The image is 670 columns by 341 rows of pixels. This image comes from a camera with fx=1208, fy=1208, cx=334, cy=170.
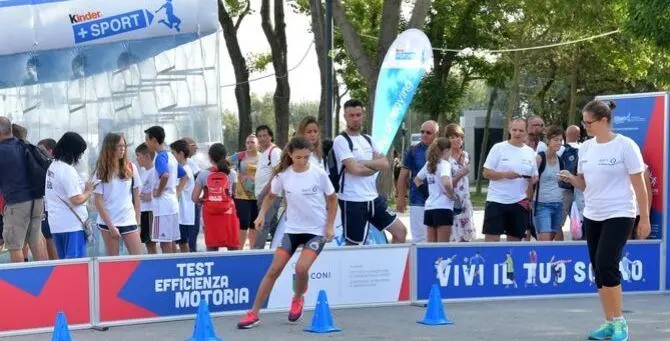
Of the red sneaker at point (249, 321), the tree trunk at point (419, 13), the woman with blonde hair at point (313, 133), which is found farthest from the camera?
the tree trunk at point (419, 13)

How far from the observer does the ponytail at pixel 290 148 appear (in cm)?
986

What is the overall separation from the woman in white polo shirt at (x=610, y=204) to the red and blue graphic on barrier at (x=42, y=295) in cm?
401

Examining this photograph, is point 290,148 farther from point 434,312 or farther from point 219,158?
point 219,158

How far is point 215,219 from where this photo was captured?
13477 mm

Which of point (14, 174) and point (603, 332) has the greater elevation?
point (14, 174)

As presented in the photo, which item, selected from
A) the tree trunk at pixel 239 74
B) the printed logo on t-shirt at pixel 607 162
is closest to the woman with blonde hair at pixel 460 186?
the printed logo on t-shirt at pixel 607 162

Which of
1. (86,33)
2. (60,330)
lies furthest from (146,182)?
(60,330)

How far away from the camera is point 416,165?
A: 13.3 metres

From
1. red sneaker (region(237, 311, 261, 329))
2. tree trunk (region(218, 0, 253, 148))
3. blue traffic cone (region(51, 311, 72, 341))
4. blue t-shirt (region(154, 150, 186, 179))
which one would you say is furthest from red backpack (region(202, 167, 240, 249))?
tree trunk (region(218, 0, 253, 148))

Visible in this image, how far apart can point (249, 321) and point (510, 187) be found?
3436 millimetres

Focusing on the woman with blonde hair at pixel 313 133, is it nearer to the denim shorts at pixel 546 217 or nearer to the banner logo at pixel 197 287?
the banner logo at pixel 197 287

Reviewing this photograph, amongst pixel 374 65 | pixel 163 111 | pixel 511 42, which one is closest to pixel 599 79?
pixel 511 42

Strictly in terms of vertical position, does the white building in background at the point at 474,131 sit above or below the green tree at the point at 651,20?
below

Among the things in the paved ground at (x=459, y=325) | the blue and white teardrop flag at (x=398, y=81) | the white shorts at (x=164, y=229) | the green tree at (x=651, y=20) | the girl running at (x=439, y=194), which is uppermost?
the green tree at (x=651, y=20)
